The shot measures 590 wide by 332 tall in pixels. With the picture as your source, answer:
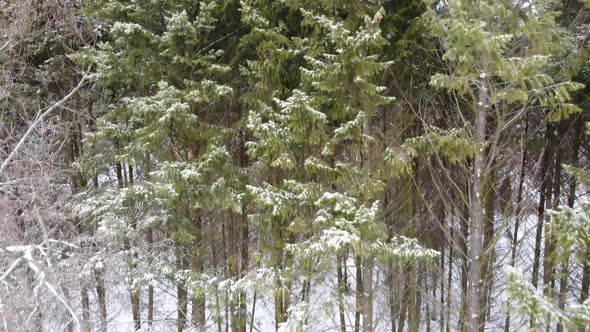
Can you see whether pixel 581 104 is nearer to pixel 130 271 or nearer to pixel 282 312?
pixel 282 312

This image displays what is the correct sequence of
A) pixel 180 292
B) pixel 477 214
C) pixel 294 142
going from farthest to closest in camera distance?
pixel 180 292
pixel 294 142
pixel 477 214

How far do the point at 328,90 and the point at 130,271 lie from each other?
5.17 meters

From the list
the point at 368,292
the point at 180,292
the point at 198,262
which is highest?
the point at 198,262

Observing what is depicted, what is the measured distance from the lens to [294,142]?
24.8 ft

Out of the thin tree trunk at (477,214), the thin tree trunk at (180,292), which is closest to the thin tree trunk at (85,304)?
the thin tree trunk at (180,292)

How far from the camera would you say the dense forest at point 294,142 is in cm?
607

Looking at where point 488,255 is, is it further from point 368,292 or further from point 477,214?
point 368,292

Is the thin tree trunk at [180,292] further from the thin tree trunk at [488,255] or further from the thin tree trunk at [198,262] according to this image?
the thin tree trunk at [488,255]

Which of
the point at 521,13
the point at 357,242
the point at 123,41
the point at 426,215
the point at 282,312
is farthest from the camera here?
the point at 426,215

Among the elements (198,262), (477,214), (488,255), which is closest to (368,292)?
(488,255)

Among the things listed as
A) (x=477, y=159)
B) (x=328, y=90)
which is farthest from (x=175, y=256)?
(x=477, y=159)

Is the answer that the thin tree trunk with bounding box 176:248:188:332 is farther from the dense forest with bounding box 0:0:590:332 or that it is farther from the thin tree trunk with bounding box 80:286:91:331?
the thin tree trunk with bounding box 80:286:91:331

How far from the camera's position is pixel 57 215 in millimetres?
8367

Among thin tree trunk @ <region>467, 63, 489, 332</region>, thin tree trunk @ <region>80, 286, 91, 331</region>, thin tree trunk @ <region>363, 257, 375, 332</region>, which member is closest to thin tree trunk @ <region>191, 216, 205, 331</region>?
thin tree trunk @ <region>80, 286, 91, 331</region>
